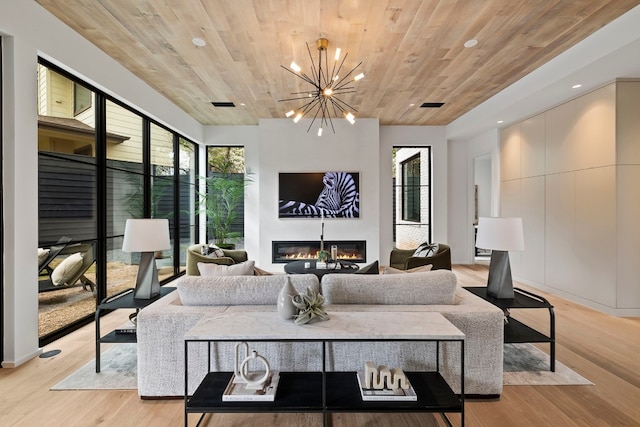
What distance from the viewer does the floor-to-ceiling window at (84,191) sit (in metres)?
2.98

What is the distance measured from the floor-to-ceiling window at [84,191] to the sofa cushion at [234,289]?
1797 mm

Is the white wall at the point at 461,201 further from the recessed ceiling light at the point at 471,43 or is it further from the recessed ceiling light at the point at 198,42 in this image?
the recessed ceiling light at the point at 198,42

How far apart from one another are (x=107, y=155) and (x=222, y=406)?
11.2 ft

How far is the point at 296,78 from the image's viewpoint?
13.9ft

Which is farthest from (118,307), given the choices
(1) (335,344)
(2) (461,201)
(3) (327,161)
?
(2) (461,201)

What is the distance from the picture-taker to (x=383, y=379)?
1.69m

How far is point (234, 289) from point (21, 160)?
6.92ft

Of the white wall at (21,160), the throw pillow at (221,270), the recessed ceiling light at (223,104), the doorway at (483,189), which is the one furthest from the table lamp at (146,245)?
the doorway at (483,189)

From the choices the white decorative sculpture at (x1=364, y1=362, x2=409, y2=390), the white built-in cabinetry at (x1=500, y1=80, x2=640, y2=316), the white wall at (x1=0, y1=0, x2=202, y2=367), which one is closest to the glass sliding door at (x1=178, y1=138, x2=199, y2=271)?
the white wall at (x1=0, y1=0, x2=202, y2=367)

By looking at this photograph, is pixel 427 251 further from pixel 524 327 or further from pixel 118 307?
pixel 118 307

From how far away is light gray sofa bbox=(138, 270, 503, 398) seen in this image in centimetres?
197

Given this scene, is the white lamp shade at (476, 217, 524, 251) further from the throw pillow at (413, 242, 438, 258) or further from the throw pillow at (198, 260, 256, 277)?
the throw pillow at (198, 260, 256, 277)

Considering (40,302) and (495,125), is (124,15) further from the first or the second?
(495,125)

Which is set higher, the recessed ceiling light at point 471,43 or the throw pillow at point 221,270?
the recessed ceiling light at point 471,43
